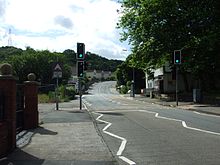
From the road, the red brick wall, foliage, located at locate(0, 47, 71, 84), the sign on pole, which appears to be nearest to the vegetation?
the sign on pole

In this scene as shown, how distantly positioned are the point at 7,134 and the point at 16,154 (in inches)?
25.0

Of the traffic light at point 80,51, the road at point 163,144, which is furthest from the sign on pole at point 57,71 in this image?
the road at point 163,144

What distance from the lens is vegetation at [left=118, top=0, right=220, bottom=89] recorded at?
37969 millimetres

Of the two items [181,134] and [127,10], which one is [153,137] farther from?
[127,10]

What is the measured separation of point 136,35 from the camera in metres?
42.6

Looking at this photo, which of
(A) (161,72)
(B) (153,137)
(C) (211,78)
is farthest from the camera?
(A) (161,72)

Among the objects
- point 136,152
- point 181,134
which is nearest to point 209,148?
point 136,152

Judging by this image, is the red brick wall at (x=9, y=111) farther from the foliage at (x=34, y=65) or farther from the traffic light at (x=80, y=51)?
the foliage at (x=34, y=65)

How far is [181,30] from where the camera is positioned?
3950cm

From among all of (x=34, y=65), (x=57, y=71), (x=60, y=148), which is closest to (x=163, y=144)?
(x=60, y=148)

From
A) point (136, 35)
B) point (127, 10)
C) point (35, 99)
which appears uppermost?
point (127, 10)

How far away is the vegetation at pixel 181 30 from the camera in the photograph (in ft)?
125

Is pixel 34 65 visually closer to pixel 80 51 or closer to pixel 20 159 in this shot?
pixel 80 51

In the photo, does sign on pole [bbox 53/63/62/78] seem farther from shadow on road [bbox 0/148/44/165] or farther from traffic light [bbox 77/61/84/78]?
shadow on road [bbox 0/148/44/165]
